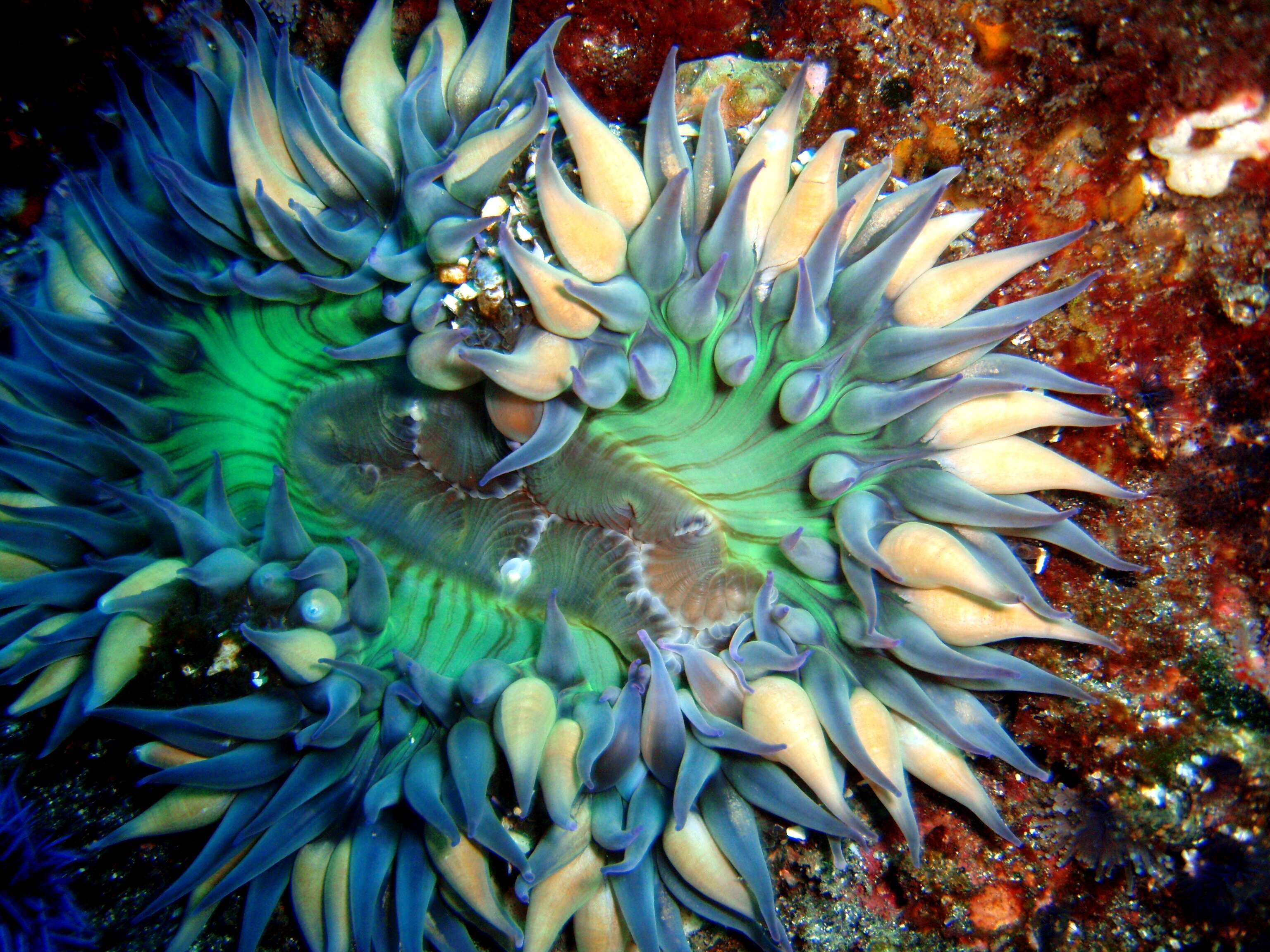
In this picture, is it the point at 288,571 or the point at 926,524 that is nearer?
the point at 926,524

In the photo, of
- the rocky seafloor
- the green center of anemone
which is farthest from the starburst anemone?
the rocky seafloor

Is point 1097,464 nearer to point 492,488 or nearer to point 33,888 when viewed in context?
point 492,488

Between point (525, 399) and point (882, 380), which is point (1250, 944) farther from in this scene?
point (525, 399)

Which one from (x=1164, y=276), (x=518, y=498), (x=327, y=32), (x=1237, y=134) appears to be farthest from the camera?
(x=327, y=32)

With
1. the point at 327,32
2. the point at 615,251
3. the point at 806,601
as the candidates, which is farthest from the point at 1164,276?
the point at 327,32

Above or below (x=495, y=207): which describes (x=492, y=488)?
below

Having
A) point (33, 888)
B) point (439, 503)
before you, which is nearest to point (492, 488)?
point (439, 503)

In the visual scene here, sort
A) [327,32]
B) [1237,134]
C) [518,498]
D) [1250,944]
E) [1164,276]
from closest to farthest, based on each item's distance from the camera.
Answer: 1. [1237,134]
2. [1164,276]
3. [1250,944]
4. [518,498]
5. [327,32]

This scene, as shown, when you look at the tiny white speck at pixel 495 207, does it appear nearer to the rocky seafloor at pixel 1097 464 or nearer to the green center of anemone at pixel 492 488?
the green center of anemone at pixel 492 488
